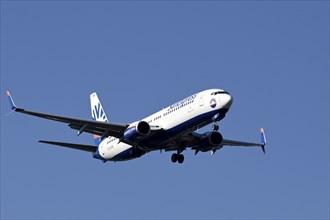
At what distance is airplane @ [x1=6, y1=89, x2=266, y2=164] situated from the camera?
68.3m

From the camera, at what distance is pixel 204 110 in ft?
224

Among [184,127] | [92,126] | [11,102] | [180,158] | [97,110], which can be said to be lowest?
[180,158]

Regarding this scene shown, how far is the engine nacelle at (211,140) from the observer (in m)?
73.9

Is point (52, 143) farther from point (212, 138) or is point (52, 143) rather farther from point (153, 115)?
point (212, 138)

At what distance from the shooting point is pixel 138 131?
7006 cm

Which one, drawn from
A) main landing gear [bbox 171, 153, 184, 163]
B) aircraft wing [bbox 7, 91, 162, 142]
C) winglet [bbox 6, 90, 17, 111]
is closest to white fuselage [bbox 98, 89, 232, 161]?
aircraft wing [bbox 7, 91, 162, 142]

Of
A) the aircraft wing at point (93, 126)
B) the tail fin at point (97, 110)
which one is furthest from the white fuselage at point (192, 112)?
the tail fin at point (97, 110)

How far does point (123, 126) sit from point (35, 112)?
341 inches

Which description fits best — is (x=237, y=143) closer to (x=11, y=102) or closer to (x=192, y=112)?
(x=192, y=112)

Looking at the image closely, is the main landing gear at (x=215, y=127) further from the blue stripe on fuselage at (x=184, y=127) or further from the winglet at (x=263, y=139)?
the winglet at (x=263, y=139)

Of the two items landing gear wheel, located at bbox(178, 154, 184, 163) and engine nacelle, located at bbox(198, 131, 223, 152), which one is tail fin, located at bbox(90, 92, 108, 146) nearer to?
landing gear wheel, located at bbox(178, 154, 184, 163)

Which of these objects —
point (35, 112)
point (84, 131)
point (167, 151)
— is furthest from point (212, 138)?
point (35, 112)

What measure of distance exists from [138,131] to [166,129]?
2.35 metres

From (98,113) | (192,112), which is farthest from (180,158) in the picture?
(98,113)
